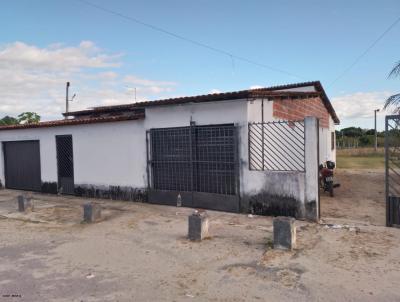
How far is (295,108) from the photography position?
11633 mm

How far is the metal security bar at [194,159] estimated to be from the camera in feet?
29.1

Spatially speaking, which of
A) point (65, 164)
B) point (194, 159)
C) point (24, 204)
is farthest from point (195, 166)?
point (65, 164)

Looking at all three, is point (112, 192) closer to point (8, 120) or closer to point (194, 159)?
point (194, 159)

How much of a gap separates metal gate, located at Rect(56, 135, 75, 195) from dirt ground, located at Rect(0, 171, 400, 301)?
11.9 ft

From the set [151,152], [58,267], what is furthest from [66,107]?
[58,267]

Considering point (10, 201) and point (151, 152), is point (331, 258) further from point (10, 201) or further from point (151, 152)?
point (10, 201)

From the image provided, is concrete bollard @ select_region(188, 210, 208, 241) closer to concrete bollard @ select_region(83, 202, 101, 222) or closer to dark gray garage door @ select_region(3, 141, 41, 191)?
concrete bollard @ select_region(83, 202, 101, 222)

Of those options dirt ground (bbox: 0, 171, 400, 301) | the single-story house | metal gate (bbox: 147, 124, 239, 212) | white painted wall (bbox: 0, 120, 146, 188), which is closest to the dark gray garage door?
the single-story house

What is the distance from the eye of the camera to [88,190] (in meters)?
11.9

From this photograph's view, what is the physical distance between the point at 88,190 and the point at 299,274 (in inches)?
343

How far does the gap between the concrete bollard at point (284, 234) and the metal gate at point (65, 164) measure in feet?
28.2

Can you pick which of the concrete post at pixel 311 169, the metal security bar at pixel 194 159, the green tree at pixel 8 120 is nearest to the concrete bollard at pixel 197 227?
the metal security bar at pixel 194 159

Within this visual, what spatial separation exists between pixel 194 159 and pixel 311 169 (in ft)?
10.4

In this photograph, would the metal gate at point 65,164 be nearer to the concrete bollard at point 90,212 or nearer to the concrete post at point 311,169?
the concrete bollard at point 90,212
